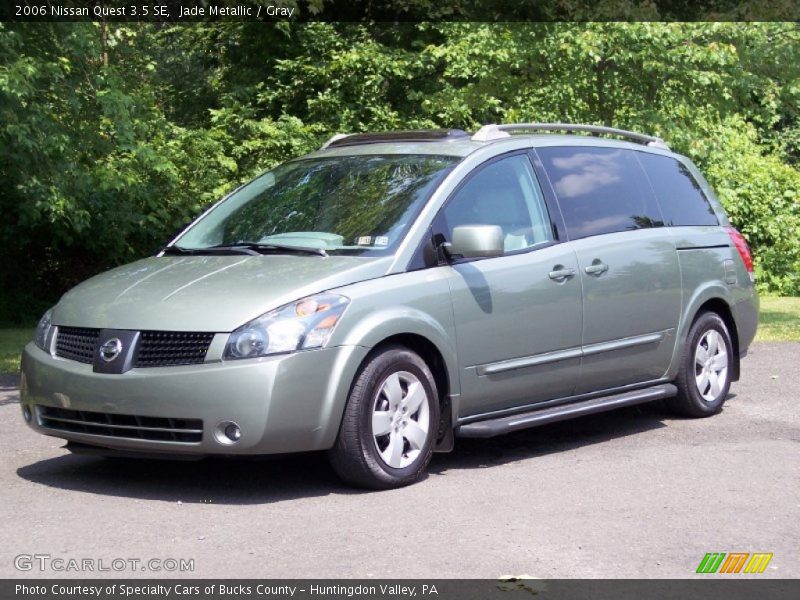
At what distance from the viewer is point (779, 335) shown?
1519 centimetres

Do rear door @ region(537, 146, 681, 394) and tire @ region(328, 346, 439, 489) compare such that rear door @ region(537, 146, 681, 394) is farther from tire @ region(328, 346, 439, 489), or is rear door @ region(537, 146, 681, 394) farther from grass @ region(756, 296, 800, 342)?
grass @ region(756, 296, 800, 342)

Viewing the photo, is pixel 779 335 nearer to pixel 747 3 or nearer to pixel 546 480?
pixel 747 3

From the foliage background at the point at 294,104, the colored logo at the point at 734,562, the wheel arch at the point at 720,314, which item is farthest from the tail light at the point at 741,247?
the foliage background at the point at 294,104

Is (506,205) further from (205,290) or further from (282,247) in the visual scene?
(205,290)

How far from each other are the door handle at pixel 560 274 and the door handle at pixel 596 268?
15 centimetres

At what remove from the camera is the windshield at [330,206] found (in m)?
7.25

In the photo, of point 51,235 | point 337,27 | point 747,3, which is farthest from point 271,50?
point 747,3

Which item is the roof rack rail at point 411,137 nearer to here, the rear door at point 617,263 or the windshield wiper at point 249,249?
the rear door at point 617,263

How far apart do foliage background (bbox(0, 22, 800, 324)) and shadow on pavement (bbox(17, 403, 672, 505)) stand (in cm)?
455

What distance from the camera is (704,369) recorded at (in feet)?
30.3

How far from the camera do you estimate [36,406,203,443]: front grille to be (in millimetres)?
6410

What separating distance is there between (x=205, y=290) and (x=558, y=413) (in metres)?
2.37
